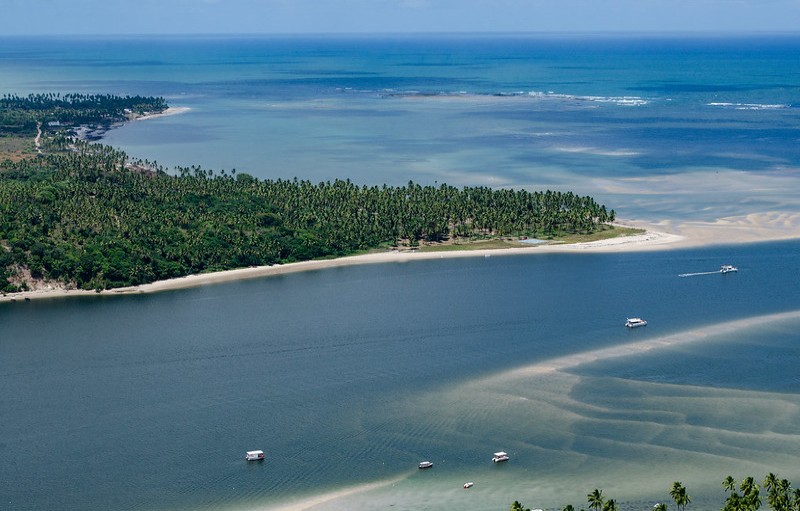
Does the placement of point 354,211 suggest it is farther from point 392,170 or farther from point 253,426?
point 253,426

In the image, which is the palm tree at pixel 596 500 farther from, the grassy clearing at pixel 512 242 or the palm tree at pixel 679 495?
the grassy clearing at pixel 512 242

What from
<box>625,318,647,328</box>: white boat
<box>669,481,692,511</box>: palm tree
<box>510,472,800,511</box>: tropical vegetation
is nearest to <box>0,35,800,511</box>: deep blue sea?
<box>625,318,647,328</box>: white boat

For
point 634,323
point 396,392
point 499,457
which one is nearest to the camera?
point 499,457

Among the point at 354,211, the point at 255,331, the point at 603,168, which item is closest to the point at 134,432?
the point at 255,331

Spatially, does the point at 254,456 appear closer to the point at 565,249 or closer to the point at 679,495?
the point at 679,495

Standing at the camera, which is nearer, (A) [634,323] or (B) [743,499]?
(B) [743,499]

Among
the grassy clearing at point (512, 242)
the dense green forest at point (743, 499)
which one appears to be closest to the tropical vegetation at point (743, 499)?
the dense green forest at point (743, 499)

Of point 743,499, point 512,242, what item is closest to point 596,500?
point 743,499

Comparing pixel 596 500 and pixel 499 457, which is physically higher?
pixel 596 500
